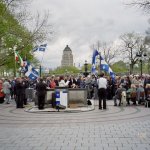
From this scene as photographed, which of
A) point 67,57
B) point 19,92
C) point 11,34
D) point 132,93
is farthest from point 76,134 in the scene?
point 67,57

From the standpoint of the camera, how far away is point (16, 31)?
93.7 ft

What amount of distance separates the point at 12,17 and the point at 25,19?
163 centimetres

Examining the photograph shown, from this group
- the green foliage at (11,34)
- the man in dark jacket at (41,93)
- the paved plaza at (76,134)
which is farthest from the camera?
the green foliage at (11,34)

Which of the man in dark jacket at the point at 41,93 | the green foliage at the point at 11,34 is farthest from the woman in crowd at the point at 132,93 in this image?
the green foliage at the point at 11,34

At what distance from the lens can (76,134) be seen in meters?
10.3

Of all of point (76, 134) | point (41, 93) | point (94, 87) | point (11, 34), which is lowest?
point (76, 134)

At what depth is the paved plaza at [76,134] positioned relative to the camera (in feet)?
28.2

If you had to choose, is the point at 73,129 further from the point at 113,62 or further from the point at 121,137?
the point at 113,62

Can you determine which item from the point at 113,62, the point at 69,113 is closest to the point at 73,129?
the point at 69,113

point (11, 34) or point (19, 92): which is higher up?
point (11, 34)

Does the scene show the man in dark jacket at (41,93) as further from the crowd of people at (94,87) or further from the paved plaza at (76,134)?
the paved plaza at (76,134)

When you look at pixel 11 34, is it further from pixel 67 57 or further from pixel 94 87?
pixel 67 57

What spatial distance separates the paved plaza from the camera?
8.61 metres

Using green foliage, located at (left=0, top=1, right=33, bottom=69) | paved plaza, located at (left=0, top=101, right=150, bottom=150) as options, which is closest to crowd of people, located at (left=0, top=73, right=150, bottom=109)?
paved plaza, located at (left=0, top=101, right=150, bottom=150)
